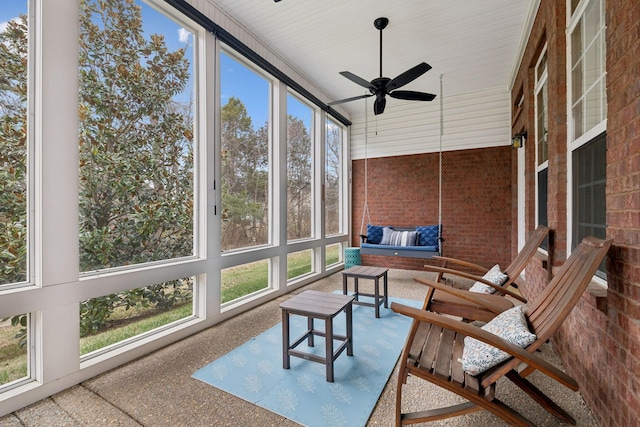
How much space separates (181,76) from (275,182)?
1778 millimetres

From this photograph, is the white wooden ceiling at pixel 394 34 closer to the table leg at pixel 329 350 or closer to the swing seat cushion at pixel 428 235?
the swing seat cushion at pixel 428 235

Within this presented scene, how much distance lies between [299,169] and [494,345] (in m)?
4.19

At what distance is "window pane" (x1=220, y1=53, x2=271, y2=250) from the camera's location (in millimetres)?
3523

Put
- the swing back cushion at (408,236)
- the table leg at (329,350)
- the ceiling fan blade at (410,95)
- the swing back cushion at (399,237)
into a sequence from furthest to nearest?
the swing back cushion at (408,236), the swing back cushion at (399,237), the ceiling fan blade at (410,95), the table leg at (329,350)

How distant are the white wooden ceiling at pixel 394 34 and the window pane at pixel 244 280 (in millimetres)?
3043

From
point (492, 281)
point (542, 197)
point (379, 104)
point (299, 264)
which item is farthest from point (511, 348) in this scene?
point (299, 264)

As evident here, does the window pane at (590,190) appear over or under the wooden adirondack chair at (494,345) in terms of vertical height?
over

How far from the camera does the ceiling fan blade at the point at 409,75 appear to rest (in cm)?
317

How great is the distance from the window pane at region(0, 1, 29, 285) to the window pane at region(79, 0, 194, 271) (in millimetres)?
344

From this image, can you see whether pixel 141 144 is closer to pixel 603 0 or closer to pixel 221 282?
pixel 221 282

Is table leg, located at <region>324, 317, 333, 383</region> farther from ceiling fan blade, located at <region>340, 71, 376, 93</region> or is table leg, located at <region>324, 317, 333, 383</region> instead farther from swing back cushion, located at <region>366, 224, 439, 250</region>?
swing back cushion, located at <region>366, 224, 439, 250</region>

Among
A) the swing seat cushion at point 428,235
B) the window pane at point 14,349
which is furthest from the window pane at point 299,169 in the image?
the window pane at point 14,349

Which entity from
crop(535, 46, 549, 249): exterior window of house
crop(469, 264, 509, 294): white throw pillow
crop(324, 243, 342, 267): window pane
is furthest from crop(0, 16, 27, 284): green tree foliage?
crop(324, 243, 342, 267): window pane

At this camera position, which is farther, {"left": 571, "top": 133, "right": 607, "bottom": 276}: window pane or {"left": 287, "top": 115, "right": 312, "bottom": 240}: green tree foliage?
{"left": 287, "top": 115, "right": 312, "bottom": 240}: green tree foliage
